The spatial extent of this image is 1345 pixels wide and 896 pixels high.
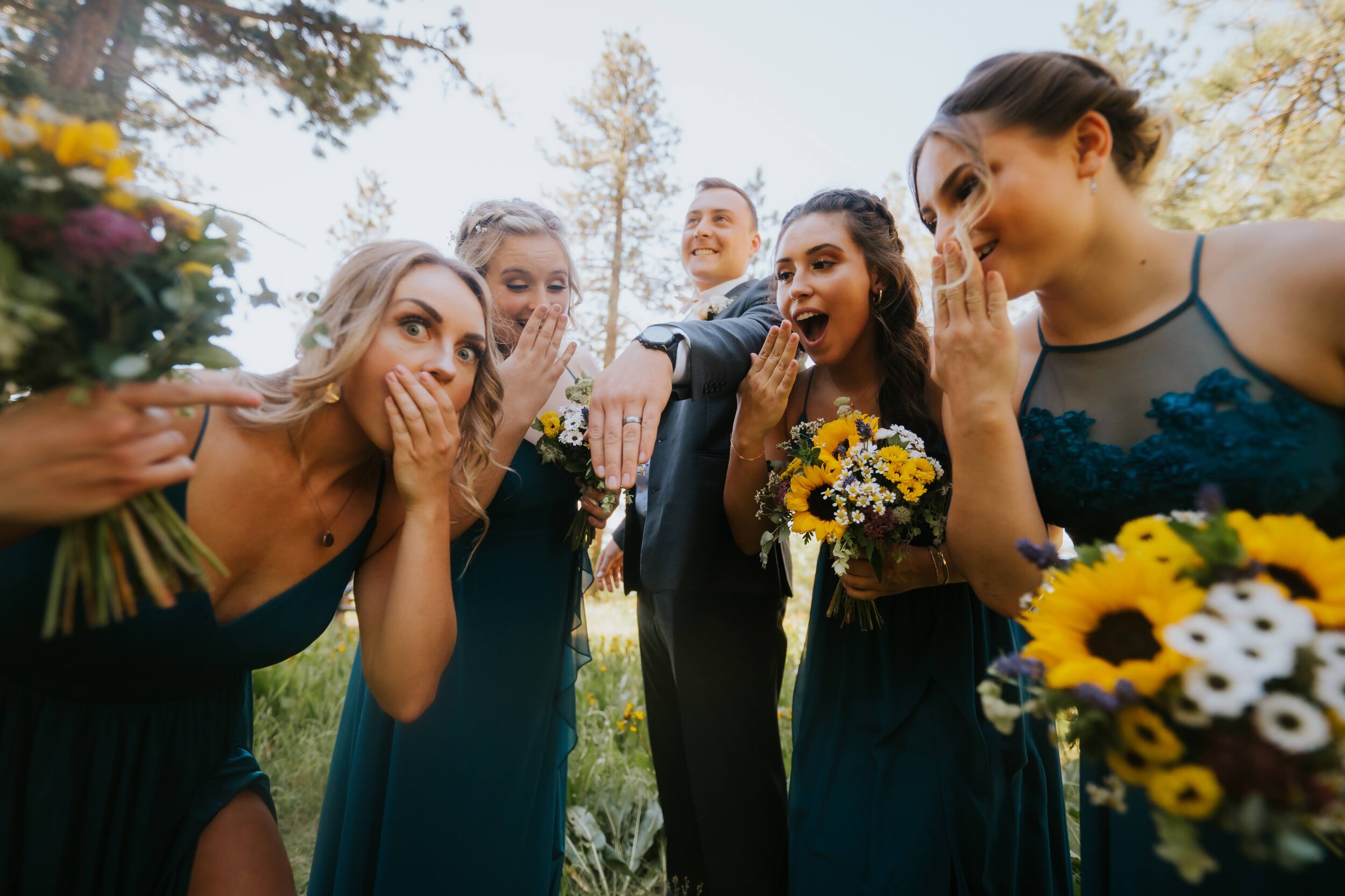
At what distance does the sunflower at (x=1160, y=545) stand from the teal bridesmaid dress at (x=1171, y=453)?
590 mm

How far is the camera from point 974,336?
1.90 meters

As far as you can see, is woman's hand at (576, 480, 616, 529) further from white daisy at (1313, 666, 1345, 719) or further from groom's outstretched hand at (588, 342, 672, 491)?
white daisy at (1313, 666, 1345, 719)

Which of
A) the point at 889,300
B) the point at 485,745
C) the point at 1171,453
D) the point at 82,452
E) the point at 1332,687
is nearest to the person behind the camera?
the point at 1332,687

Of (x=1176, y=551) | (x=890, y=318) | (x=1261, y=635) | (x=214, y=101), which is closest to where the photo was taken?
(x=1261, y=635)

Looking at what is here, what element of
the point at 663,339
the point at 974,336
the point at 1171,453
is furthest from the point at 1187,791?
the point at 663,339

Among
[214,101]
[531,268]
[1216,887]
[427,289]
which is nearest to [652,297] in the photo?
[214,101]

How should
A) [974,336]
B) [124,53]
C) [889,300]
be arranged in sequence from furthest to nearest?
[124,53], [889,300], [974,336]

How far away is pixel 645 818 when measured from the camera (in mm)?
4301

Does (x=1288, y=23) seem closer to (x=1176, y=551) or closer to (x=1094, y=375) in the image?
(x=1094, y=375)

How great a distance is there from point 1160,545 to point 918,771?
156 centimetres

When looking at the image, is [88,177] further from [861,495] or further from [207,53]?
[207,53]

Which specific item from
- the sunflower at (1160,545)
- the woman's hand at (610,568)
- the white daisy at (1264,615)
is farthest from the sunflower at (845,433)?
the woman's hand at (610,568)

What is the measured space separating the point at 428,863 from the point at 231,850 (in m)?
0.82

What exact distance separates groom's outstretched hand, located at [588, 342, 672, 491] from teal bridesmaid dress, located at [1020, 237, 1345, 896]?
49.6 inches
